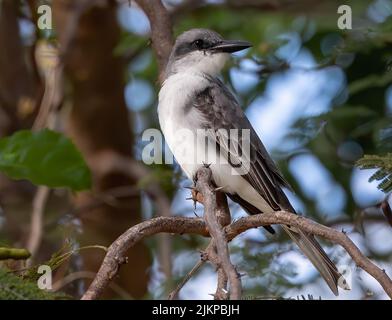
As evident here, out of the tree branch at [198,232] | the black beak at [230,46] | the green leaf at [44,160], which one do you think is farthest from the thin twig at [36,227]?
the tree branch at [198,232]

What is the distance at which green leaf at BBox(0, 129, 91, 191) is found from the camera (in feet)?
13.1

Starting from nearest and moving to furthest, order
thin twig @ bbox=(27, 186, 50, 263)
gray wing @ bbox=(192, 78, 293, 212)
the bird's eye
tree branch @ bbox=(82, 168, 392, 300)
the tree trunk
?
1. tree branch @ bbox=(82, 168, 392, 300)
2. gray wing @ bbox=(192, 78, 293, 212)
3. the bird's eye
4. thin twig @ bbox=(27, 186, 50, 263)
5. the tree trunk

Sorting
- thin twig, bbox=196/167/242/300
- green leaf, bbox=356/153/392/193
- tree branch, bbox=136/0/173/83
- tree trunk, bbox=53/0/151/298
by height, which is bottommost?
thin twig, bbox=196/167/242/300

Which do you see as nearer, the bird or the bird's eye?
A: the bird

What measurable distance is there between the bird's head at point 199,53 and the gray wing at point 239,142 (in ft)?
0.72

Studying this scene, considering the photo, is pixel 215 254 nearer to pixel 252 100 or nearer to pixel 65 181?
pixel 65 181

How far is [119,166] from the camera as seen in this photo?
5.87 metres

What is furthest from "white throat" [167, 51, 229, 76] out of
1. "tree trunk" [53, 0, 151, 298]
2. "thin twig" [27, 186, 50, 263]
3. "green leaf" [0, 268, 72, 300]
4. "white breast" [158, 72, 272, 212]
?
"green leaf" [0, 268, 72, 300]

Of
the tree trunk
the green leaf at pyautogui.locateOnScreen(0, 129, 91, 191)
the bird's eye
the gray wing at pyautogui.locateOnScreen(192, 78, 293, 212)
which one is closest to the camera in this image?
the green leaf at pyautogui.locateOnScreen(0, 129, 91, 191)

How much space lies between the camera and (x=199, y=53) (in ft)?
15.3

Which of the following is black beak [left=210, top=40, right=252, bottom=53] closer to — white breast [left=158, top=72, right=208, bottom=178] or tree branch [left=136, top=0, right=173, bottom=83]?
white breast [left=158, top=72, right=208, bottom=178]

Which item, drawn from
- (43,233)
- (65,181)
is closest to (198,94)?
(65,181)

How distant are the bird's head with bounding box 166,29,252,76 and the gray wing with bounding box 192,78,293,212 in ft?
0.72

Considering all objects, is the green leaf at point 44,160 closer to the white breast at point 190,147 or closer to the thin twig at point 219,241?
the white breast at point 190,147
